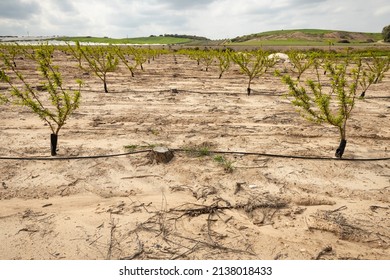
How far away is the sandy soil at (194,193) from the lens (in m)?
2.96

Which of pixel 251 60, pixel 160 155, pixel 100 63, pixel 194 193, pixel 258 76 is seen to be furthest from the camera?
pixel 258 76

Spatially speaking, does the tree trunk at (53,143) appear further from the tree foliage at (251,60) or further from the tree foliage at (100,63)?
the tree foliage at (251,60)

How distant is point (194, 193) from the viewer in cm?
393

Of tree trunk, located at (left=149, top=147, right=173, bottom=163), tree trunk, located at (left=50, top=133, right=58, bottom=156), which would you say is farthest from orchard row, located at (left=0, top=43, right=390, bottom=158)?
tree trunk, located at (left=149, top=147, right=173, bottom=163)

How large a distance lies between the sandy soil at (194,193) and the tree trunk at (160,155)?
0.10 m

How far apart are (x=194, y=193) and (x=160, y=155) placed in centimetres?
119

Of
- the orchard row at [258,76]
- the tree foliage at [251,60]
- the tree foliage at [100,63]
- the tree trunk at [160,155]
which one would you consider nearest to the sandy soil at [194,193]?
the tree trunk at [160,155]

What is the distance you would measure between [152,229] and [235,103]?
6657 millimetres

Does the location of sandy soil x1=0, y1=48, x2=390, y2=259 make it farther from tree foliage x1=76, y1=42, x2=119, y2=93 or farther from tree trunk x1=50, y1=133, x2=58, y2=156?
tree foliage x1=76, y1=42, x2=119, y2=93

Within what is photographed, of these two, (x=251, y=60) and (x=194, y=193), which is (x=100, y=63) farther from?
(x=194, y=193)

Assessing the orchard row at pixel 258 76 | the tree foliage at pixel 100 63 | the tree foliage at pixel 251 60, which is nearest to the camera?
the orchard row at pixel 258 76

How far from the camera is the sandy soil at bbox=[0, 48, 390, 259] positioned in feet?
9.70

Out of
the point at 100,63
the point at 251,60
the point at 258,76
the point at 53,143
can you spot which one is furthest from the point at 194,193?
the point at 258,76

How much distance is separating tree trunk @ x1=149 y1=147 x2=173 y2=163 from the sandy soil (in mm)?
104
